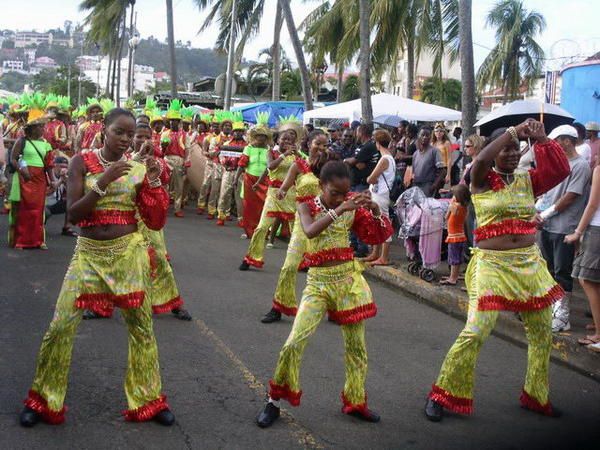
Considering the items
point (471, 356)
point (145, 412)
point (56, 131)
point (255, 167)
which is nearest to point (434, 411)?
point (471, 356)

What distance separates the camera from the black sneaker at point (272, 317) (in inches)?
303

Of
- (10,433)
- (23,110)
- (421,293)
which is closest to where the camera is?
(10,433)

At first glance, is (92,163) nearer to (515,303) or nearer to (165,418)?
(165,418)

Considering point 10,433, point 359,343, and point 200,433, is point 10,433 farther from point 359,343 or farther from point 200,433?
point 359,343

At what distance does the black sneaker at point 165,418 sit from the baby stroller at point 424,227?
530 centimetres

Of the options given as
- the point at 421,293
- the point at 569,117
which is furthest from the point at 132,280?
the point at 569,117

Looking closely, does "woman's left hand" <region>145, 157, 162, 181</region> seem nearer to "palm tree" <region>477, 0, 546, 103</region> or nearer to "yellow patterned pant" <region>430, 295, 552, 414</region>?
"yellow patterned pant" <region>430, 295, 552, 414</region>

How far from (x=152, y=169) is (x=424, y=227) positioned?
527 centimetres

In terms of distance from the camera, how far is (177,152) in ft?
54.5

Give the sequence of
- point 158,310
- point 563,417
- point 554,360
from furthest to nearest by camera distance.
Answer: point 158,310 → point 554,360 → point 563,417

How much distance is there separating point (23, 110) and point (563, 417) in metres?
10.5

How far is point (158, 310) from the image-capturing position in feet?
25.1

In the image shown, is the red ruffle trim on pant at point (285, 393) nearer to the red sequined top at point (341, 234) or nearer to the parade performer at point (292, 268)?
the red sequined top at point (341, 234)

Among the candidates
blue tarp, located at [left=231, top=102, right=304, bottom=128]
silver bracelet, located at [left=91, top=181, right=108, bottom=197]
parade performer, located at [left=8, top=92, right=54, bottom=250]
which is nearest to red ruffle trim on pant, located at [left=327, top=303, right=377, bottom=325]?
silver bracelet, located at [left=91, top=181, right=108, bottom=197]
